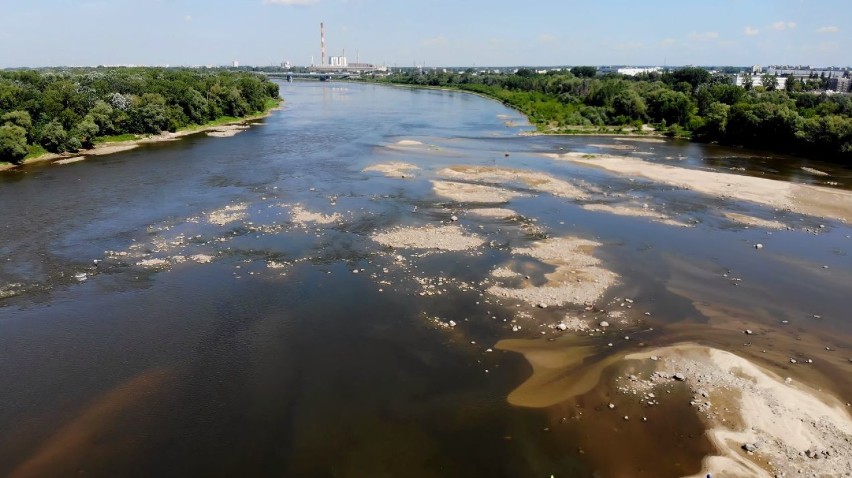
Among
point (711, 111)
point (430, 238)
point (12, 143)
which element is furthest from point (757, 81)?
point (12, 143)

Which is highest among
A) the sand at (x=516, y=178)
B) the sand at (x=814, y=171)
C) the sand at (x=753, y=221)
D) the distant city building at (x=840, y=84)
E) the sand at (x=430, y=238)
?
the distant city building at (x=840, y=84)

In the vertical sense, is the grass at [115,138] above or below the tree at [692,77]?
below

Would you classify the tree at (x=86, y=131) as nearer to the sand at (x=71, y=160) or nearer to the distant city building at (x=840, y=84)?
the sand at (x=71, y=160)

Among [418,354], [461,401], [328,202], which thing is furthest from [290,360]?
[328,202]

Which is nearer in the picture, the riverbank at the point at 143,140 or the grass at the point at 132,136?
the riverbank at the point at 143,140

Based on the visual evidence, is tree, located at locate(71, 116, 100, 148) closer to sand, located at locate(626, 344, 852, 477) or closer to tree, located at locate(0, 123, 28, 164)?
tree, located at locate(0, 123, 28, 164)

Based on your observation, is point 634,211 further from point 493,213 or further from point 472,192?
point 472,192

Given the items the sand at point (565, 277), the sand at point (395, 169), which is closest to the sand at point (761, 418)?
the sand at point (565, 277)
